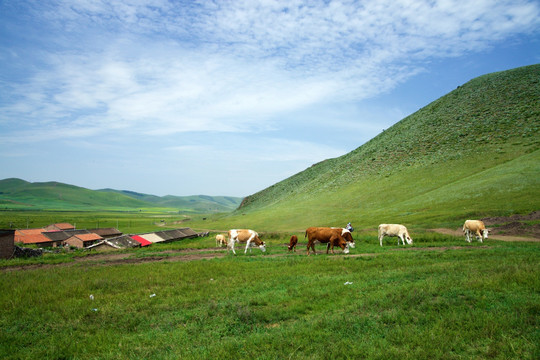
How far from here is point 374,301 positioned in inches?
376

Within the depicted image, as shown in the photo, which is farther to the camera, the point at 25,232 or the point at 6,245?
the point at 25,232

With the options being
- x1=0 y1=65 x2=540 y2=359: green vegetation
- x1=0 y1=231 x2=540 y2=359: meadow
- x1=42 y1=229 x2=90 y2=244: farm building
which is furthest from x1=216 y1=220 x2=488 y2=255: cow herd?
A: x1=42 y1=229 x2=90 y2=244: farm building

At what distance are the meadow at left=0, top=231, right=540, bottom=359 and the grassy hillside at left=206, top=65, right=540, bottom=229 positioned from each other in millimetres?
29468

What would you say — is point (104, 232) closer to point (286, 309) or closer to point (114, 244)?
point (114, 244)

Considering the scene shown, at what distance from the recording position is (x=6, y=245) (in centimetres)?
3002

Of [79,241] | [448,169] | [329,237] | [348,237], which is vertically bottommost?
[79,241]

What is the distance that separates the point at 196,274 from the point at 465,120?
96.0 meters

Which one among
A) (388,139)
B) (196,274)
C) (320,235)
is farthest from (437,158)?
(196,274)

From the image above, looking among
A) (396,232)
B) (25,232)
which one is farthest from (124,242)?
(396,232)

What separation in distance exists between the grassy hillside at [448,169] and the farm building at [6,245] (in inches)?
1546

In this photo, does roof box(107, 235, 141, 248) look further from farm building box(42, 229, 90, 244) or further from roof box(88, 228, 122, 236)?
roof box(88, 228, 122, 236)

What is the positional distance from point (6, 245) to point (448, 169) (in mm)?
72223

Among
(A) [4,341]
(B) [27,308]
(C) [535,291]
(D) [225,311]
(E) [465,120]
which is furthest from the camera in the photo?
(E) [465,120]

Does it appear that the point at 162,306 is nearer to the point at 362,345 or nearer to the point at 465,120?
the point at 362,345
